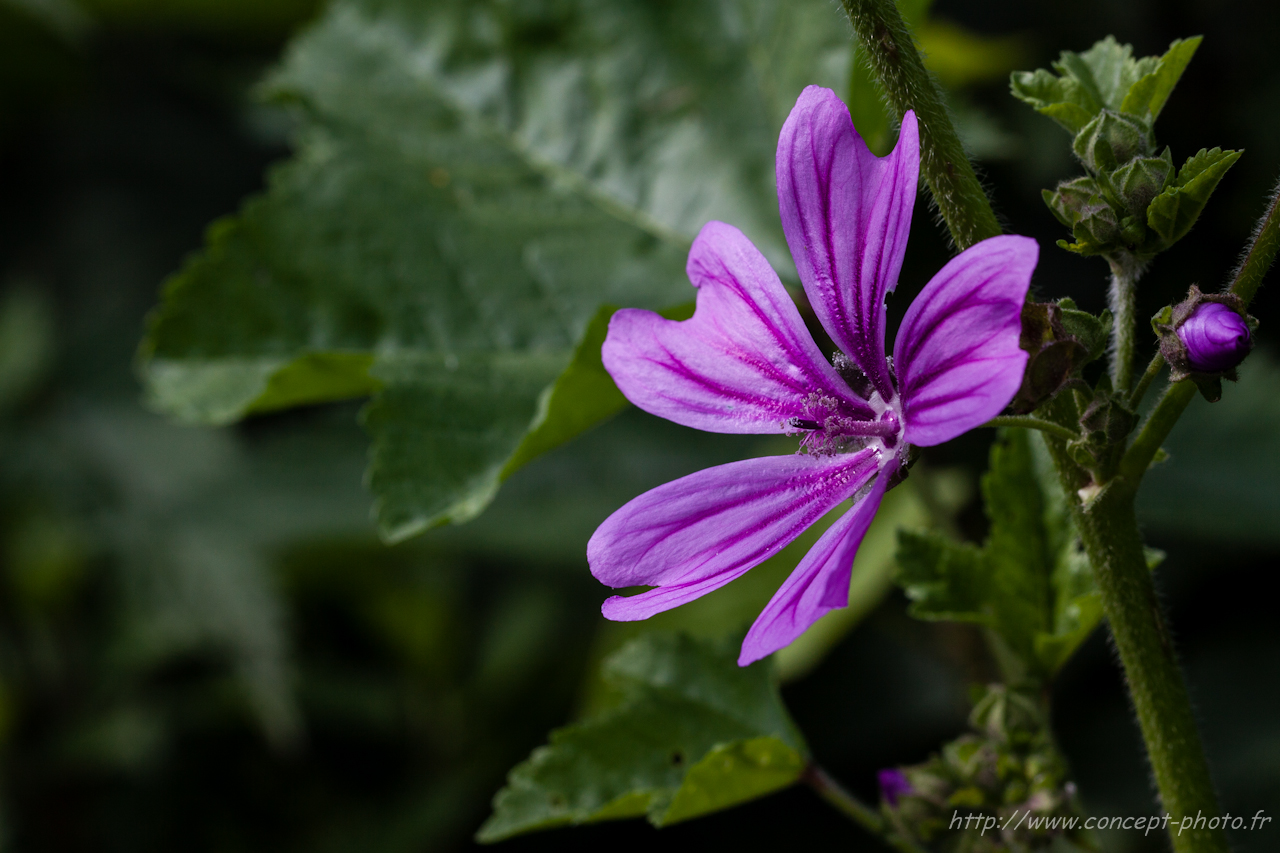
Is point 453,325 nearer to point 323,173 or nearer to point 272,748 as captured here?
point 323,173

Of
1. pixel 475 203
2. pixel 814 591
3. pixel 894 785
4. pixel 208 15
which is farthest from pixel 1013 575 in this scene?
pixel 208 15

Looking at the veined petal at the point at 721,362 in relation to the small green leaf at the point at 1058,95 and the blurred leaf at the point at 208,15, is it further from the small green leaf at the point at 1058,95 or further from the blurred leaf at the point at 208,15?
the blurred leaf at the point at 208,15

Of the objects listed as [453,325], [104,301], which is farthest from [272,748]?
[453,325]

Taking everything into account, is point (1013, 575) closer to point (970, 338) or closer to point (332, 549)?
point (970, 338)

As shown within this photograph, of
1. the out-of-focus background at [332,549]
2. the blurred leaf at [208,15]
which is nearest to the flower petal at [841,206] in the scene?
the out-of-focus background at [332,549]

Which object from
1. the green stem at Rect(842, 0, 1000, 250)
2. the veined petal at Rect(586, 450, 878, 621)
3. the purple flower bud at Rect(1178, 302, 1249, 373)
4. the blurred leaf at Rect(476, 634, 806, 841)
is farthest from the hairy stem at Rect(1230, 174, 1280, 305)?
the blurred leaf at Rect(476, 634, 806, 841)

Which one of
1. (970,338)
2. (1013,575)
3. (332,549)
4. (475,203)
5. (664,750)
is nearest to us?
(970,338)
